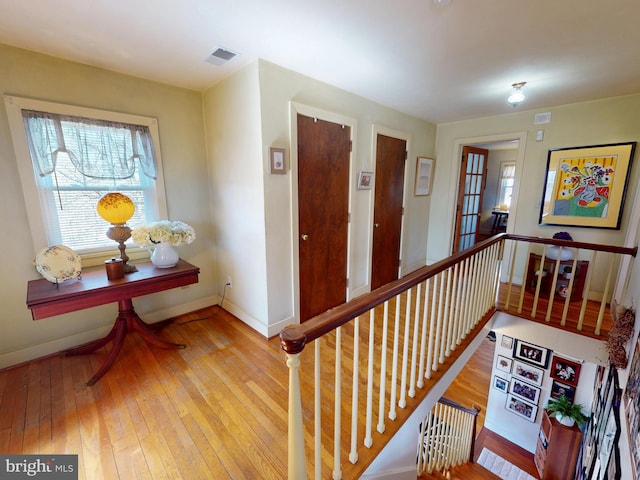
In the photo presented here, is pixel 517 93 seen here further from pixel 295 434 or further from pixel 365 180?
pixel 295 434

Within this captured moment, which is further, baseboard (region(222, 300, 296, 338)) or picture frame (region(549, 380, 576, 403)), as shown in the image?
picture frame (region(549, 380, 576, 403))

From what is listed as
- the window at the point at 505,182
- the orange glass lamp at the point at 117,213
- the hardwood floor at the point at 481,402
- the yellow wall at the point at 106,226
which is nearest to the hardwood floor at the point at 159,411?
the yellow wall at the point at 106,226

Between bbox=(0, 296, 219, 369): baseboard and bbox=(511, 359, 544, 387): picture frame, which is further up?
bbox=(0, 296, 219, 369): baseboard

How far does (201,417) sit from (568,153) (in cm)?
432

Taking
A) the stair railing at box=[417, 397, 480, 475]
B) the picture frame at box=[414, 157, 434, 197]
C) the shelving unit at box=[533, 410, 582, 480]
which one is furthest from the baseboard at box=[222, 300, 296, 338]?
the shelving unit at box=[533, 410, 582, 480]

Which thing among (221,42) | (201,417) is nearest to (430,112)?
(221,42)

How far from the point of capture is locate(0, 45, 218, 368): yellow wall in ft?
6.11

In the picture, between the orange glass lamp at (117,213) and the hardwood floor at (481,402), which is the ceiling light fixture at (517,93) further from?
the hardwood floor at (481,402)

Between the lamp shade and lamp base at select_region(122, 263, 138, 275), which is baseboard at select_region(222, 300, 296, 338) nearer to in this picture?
lamp base at select_region(122, 263, 138, 275)

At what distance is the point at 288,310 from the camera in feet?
8.12

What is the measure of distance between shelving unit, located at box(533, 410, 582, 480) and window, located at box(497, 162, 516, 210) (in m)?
4.76

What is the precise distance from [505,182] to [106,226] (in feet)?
25.6

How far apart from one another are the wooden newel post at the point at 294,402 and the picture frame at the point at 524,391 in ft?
13.4

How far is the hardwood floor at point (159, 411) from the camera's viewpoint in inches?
52.9
